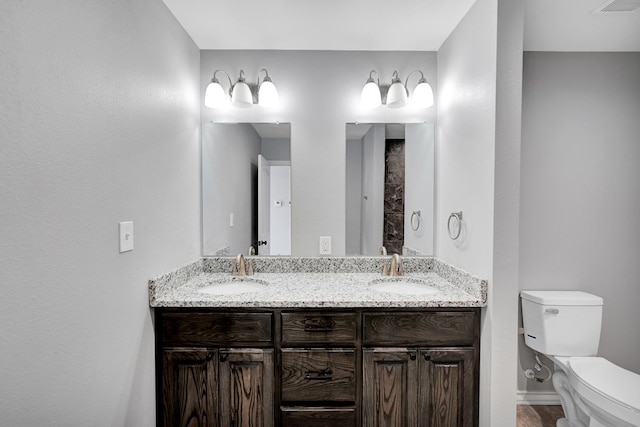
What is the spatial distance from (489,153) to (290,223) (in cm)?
128

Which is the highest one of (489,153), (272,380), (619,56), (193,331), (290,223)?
(619,56)

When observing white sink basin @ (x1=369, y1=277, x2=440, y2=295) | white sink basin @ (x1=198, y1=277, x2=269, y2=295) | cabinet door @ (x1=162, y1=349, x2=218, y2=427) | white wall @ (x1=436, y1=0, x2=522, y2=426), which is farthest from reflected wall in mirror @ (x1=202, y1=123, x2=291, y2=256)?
white wall @ (x1=436, y1=0, x2=522, y2=426)

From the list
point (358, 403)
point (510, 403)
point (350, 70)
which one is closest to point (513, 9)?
point (350, 70)

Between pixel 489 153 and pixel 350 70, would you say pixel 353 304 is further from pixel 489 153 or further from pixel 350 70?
pixel 350 70

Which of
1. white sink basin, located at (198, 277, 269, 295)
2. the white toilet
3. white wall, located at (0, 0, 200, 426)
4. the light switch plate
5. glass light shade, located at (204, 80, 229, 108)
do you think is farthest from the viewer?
glass light shade, located at (204, 80, 229, 108)

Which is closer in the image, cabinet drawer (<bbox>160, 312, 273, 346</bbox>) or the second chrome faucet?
cabinet drawer (<bbox>160, 312, 273, 346</bbox>)

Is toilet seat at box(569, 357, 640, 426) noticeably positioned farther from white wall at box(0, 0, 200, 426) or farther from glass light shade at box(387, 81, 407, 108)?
white wall at box(0, 0, 200, 426)

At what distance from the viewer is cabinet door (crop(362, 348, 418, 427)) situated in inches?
64.6

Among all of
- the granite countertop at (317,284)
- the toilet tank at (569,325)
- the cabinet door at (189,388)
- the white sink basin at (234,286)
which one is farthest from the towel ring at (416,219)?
the cabinet door at (189,388)

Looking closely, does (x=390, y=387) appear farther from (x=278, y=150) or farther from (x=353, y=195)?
(x=278, y=150)

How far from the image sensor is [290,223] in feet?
7.55

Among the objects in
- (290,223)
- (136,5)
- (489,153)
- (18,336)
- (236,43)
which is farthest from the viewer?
(290,223)

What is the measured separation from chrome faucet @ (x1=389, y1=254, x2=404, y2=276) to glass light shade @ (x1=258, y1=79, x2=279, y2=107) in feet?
4.22

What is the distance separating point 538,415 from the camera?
2.14 metres
